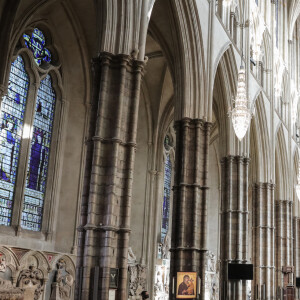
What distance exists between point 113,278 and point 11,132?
25.6ft

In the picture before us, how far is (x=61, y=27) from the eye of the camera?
1959 centimetres

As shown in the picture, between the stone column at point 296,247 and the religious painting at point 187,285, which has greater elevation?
the stone column at point 296,247

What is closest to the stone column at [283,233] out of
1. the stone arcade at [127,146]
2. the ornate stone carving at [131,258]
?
the stone arcade at [127,146]

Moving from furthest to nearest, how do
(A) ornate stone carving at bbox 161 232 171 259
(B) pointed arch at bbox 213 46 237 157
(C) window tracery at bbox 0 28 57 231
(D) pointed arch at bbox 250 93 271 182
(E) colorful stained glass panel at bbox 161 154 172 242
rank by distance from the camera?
(E) colorful stained glass panel at bbox 161 154 172 242, (D) pointed arch at bbox 250 93 271 182, (A) ornate stone carving at bbox 161 232 171 259, (B) pointed arch at bbox 213 46 237 157, (C) window tracery at bbox 0 28 57 231

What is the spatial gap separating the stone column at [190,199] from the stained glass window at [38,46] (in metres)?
6.00

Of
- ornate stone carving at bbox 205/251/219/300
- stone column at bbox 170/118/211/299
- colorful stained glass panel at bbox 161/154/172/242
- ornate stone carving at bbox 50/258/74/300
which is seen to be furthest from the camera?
ornate stone carving at bbox 205/251/219/300

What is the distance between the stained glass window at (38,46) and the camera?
18422 mm

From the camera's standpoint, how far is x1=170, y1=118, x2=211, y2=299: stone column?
1513cm

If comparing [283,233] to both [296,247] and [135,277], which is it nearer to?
[296,247]

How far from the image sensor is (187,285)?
14305 millimetres

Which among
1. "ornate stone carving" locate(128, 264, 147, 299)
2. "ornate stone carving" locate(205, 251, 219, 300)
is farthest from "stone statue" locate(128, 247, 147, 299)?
"ornate stone carving" locate(205, 251, 219, 300)

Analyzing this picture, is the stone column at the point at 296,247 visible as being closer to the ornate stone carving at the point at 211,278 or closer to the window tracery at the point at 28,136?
the ornate stone carving at the point at 211,278

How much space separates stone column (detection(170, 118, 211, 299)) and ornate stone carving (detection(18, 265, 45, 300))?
4320 mm

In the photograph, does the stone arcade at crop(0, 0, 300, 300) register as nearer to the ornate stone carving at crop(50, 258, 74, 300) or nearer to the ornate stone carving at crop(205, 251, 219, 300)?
the ornate stone carving at crop(50, 258, 74, 300)
